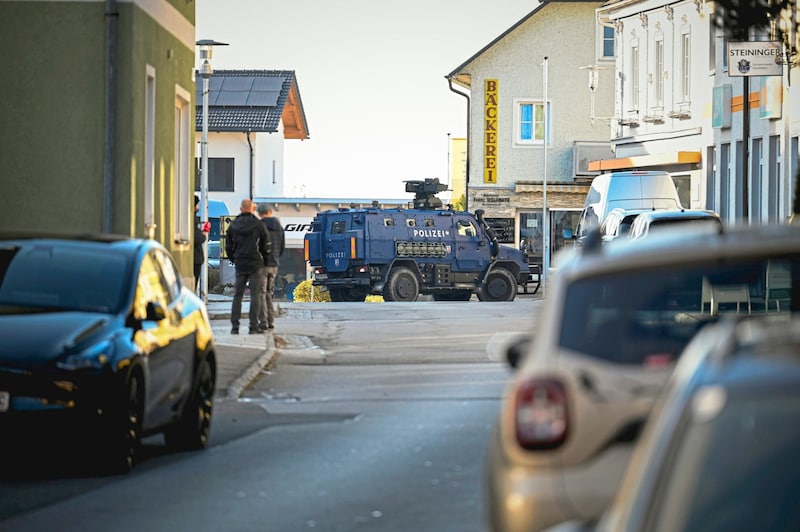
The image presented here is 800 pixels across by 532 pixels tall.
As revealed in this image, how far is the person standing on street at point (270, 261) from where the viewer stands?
83.6 ft

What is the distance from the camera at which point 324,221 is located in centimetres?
4594

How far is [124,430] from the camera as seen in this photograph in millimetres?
10789

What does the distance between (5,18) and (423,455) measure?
1138 cm

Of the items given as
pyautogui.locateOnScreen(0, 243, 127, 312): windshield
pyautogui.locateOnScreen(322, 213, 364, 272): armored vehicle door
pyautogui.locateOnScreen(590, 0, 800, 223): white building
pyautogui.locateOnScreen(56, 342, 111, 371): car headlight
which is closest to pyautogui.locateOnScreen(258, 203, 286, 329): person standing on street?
pyautogui.locateOnScreen(590, 0, 800, 223): white building

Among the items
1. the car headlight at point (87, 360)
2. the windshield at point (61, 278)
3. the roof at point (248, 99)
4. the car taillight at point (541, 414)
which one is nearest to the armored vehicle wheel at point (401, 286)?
the roof at point (248, 99)

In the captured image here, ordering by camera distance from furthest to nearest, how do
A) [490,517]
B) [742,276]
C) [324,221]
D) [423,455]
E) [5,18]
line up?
[324,221], [5,18], [423,455], [742,276], [490,517]

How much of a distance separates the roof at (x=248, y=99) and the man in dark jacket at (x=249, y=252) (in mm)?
43048

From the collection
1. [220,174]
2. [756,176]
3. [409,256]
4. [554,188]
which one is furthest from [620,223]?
[220,174]

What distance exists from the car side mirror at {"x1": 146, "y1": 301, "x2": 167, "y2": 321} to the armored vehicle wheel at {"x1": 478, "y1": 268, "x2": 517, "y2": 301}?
34.3 metres

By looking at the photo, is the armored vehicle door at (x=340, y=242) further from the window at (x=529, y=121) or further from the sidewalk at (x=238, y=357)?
the window at (x=529, y=121)

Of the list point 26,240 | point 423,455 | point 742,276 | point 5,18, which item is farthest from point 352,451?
point 5,18

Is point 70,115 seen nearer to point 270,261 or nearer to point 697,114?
point 270,261

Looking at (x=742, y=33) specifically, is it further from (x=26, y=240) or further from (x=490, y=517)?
(x=490, y=517)

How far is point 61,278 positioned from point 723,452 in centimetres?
855
